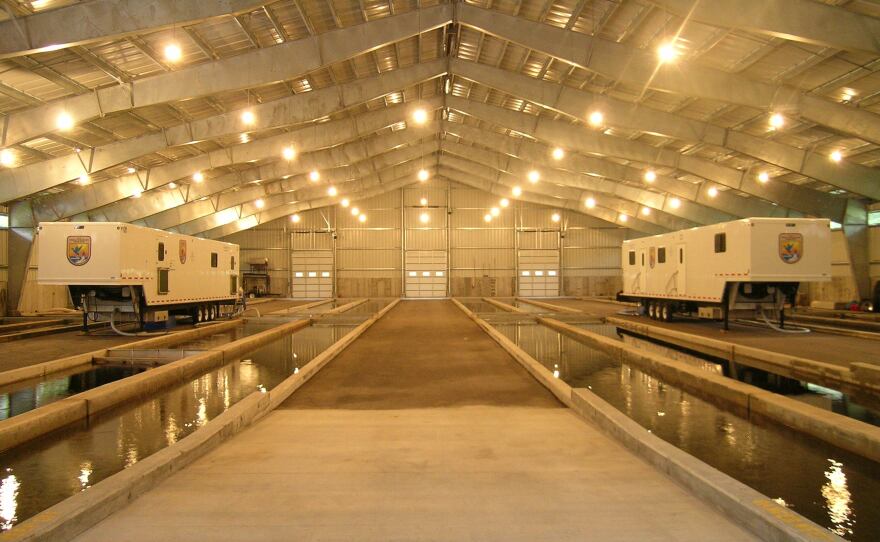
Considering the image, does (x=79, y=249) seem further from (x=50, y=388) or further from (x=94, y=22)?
(x=50, y=388)

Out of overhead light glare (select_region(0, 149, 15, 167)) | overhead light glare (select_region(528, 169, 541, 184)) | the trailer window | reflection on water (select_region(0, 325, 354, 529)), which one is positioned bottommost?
reflection on water (select_region(0, 325, 354, 529))

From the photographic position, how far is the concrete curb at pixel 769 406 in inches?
263

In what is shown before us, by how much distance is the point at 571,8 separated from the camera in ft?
59.8

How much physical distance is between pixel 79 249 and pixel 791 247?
20918 mm

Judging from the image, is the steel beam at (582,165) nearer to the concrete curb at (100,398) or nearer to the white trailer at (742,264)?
the white trailer at (742,264)

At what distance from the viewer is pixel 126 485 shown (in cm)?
467

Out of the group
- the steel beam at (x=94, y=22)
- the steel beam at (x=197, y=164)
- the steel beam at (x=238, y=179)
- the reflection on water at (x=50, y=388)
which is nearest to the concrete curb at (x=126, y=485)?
the reflection on water at (x=50, y=388)

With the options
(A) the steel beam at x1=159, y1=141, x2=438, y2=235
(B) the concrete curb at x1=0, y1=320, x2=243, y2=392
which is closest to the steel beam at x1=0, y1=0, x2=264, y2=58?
(B) the concrete curb at x1=0, y1=320, x2=243, y2=392

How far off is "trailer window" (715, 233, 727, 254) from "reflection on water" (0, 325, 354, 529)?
13.6 meters

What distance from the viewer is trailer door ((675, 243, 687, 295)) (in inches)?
821

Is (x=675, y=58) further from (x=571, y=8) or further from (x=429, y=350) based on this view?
(x=429, y=350)

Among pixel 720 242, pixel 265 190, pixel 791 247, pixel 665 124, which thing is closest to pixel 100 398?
pixel 720 242

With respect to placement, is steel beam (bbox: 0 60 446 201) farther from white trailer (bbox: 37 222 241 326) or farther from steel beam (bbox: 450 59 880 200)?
steel beam (bbox: 450 59 880 200)

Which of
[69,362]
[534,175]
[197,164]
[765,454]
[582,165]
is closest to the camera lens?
[765,454]
